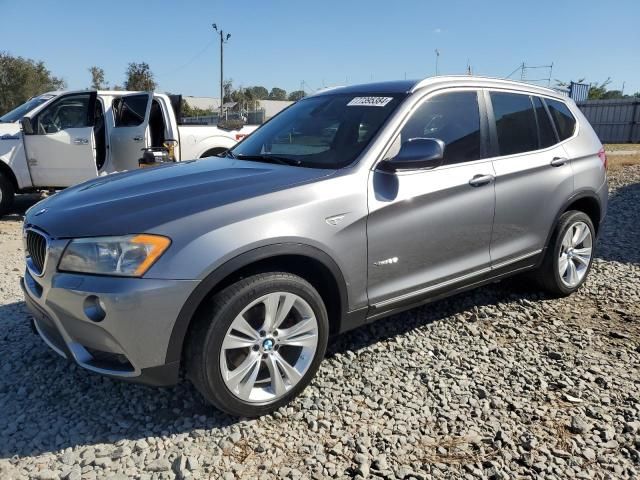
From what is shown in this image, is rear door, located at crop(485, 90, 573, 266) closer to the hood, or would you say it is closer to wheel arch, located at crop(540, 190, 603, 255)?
wheel arch, located at crop(540, 190, 603, 255)

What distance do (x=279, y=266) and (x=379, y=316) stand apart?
77 cm

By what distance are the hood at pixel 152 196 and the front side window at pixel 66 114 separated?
5213 millimetres

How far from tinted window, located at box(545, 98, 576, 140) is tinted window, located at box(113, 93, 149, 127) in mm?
6165

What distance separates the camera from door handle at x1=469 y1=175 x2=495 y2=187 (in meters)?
3.38

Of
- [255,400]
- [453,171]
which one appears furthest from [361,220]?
[255,400]

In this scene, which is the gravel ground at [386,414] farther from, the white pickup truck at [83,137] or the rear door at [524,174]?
the white pickup truck at [83,137]

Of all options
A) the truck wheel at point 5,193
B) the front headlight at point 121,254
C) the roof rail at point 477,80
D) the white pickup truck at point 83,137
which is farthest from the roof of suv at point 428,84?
the truck wheel at point 5,193

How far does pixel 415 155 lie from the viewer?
2895 millimetres

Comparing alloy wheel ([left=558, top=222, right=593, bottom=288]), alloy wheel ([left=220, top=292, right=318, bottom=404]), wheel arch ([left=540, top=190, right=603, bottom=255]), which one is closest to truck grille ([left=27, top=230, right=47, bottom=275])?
alloy wheel ([left=220, top=292, right=318, bottom=404])

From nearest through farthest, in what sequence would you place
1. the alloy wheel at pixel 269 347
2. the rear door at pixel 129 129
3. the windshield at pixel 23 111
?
the alloy wheel at pixel 269 347, the windshield at pixel 23 111, the rear door at pixel 129 129

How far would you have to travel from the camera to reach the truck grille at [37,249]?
104 inches

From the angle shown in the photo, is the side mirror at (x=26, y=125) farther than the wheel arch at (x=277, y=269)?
Yes

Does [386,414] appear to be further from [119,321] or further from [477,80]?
[477,80]

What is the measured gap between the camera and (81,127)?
7789mm
